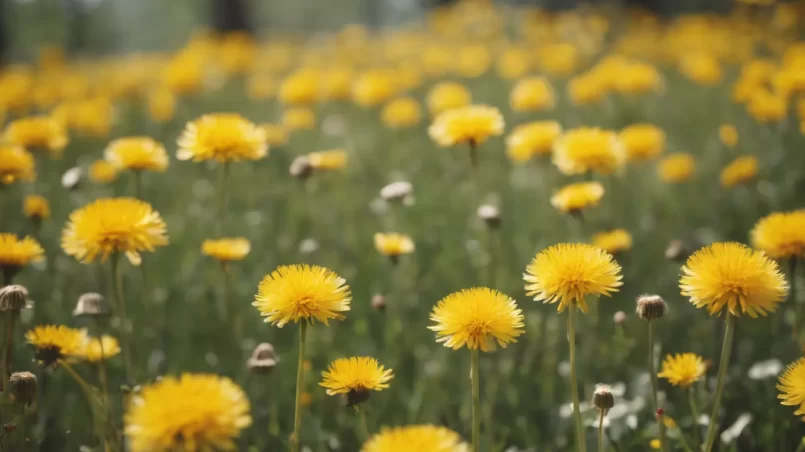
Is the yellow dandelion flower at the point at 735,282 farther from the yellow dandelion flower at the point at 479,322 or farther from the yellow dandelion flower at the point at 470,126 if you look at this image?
the yellow dandelion flower at the point at 470,126

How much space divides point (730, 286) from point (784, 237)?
383 mm

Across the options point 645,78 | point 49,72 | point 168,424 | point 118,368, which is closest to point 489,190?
point 645,78

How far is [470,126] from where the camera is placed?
1707 mm

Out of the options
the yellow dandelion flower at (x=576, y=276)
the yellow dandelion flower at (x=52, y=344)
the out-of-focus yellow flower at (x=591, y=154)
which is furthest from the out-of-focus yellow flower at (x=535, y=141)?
the yellow dandelion flower at (x=52, y=344)

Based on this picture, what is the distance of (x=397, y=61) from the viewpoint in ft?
17.5

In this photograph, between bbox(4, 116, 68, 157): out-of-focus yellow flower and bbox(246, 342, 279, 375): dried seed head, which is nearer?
bbox(246, 342, 279, 375): dried seed head

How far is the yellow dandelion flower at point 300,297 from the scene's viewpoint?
101 centimetres

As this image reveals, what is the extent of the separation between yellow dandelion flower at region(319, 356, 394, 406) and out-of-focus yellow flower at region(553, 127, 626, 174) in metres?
0.94

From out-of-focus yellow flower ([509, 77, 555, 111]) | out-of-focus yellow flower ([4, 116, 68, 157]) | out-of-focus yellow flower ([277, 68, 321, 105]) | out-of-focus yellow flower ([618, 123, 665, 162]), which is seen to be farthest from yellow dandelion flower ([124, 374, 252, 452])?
out-of-focus yellow flower ([277, 68, 321, 105])

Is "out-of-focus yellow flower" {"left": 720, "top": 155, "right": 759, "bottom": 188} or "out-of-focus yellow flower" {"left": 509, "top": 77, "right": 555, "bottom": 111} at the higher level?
"out-of-focus yellow flower" {"left": 509, "top": 77, "right": 555, "bottom": 111}

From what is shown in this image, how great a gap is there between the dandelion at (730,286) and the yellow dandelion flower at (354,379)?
0.50m

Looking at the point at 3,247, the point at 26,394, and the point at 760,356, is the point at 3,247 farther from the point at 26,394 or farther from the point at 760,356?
the point at 760,356

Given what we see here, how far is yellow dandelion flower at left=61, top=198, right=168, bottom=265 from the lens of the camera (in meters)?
1.09

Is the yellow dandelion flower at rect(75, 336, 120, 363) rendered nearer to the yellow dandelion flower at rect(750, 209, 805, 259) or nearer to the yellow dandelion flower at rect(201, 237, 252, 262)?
the yellow dandelion flower at rect(201, 237, 252, 262)
